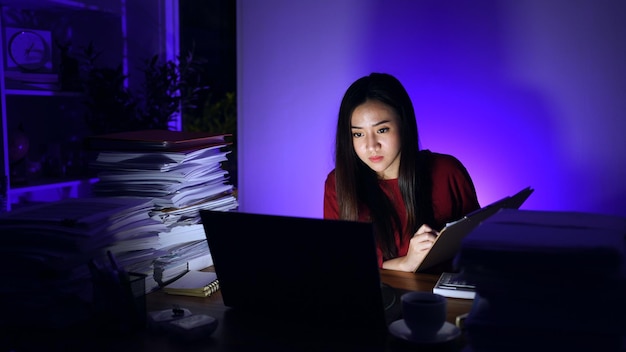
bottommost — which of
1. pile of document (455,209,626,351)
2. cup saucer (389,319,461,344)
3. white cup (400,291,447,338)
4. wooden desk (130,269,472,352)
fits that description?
wooden desk (130,269,472,352)

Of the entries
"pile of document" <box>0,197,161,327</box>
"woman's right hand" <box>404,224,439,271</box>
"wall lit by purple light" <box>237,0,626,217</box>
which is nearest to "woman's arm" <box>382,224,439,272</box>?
"woman's right hand" <box>404,224,439,271</box>

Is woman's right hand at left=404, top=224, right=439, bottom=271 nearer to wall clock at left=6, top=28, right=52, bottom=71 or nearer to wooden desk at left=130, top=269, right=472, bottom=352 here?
wooden desk at left=130, top=269, right=472, bottom=352

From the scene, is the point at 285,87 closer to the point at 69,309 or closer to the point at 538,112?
the point at 538,112

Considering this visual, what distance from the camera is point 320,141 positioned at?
3121 mm

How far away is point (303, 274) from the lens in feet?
3.58

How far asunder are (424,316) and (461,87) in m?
1.98

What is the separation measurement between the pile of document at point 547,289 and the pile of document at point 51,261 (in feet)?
2.34

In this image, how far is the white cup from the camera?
3.32 ft

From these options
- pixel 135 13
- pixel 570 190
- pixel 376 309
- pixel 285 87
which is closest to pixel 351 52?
pixel 285 87

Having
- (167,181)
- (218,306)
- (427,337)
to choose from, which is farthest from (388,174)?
(427,337)

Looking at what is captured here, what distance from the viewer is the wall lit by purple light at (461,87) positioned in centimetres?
257

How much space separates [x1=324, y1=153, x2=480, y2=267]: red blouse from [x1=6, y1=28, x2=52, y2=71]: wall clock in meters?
1.79

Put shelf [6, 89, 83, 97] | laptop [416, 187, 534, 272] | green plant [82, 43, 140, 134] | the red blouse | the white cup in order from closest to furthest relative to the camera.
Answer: the white cup
laptop [416, 187, 534, 272]
the red blouse
shelf [6, 89, 83, 97]
green plant [82, 43, 140, 134]

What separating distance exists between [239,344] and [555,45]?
2116mm
